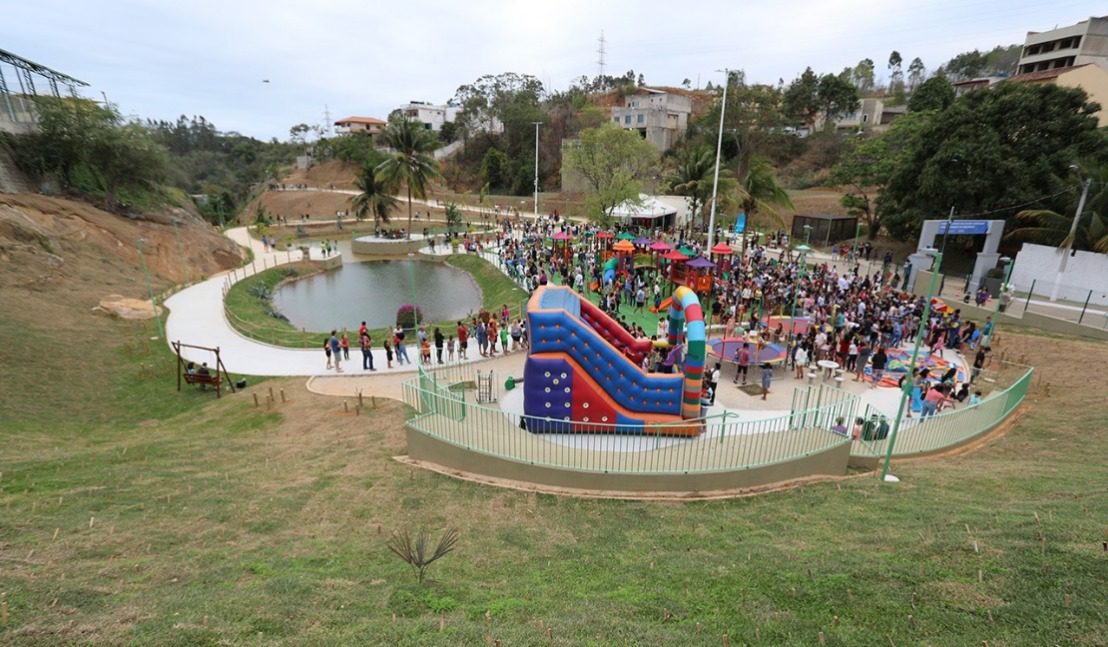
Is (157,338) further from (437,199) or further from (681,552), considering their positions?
(437,199)

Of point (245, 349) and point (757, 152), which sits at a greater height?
point (757, 152)

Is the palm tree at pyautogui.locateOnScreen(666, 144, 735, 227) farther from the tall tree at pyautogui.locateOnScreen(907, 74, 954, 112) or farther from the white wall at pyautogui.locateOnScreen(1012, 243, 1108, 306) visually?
the tall tree at pyautogui.locateOnScreen(907, 74, 954, 112)

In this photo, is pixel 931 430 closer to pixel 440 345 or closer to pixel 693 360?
pixel 693 360

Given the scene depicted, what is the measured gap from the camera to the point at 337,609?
5.88m

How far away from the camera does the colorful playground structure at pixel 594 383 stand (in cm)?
1141

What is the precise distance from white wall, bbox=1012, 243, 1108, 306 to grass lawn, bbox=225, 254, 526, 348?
25.3 meters

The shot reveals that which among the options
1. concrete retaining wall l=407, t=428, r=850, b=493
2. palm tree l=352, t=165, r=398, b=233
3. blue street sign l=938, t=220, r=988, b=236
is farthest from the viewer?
palm tree l=352, t=165, r=398, b=233

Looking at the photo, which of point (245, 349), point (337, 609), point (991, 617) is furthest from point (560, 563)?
point (245, 349)

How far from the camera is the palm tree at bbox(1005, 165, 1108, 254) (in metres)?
24.2

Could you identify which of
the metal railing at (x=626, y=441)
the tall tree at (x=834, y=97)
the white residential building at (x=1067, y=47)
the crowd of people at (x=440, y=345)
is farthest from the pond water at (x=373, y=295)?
the white residential building at (x=1067, y=47)

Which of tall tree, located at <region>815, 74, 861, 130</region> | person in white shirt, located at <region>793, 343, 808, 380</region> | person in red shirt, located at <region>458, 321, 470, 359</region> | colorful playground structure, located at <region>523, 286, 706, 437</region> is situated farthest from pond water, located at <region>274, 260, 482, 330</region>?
tall tree, located at <region>815, 74, 861, 130</region>

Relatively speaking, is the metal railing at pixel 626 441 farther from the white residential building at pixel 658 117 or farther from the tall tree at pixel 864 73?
the tall tree at pixel 864 73

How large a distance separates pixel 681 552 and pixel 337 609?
462cm

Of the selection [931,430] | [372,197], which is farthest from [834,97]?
[931,430]
